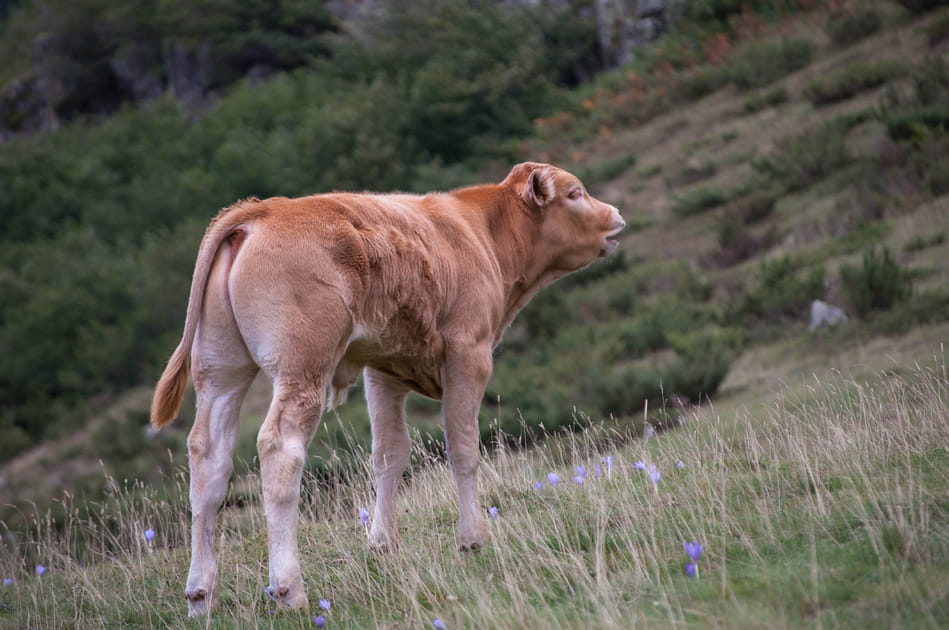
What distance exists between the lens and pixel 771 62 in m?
31.8

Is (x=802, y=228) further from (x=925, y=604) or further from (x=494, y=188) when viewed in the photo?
(x=925, y=604)

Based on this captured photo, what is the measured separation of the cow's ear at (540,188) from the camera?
24.1ft

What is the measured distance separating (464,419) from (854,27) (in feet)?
93.8

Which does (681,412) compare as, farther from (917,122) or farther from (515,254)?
(917,122)

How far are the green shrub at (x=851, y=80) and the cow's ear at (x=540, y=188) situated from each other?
2145 centimetres

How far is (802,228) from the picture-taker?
2141 centimetres

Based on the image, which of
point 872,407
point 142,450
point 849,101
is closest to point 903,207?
point 849,101

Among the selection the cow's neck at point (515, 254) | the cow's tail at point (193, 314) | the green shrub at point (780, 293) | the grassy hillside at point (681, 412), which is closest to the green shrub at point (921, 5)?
the grassy hillside at point (681, 412)

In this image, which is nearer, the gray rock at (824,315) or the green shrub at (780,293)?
the gray rock at (824,315)

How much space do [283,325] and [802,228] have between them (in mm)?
18111

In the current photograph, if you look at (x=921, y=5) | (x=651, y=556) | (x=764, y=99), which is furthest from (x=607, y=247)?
(x=921, y=5)

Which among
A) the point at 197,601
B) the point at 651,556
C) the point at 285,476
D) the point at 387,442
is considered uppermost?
the point at 285,476

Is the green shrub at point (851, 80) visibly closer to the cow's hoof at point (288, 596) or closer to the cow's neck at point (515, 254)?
the cow's neck at point (515, 254)

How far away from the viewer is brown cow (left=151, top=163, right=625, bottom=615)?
5355 mm
